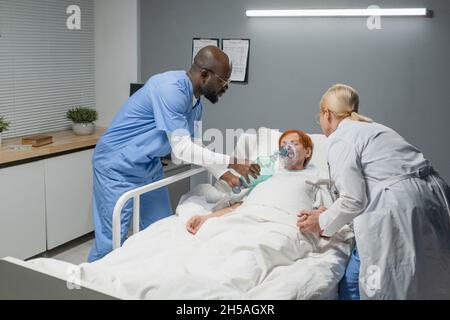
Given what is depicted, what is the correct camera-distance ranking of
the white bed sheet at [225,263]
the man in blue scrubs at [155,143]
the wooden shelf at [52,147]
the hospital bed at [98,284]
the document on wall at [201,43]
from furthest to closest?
the document on wall at [201,43] → the wooden shelf at [52,147] → the man in blue scrubs at [155,143] → the white bed sheet at [225,263] → the hospital bed at [98,284]

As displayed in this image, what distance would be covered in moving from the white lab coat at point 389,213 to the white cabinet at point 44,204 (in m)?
1.92

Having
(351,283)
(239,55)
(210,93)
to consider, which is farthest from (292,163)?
(239,55)

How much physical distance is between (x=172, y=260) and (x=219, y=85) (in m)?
0.95

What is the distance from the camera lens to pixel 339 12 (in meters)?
3.08

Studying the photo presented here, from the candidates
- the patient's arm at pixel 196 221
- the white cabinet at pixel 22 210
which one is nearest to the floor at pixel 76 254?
the white cabinet at pixel 22 210

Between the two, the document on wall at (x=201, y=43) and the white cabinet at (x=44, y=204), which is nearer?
the white cabinet at (x=44, y=204)

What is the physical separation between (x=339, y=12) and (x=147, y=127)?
129cm

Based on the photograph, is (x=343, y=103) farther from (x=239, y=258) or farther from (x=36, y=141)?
(x=36, y=141)

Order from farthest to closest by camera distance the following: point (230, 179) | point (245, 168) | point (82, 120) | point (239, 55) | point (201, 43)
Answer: point (82, 120), point (201, 43), point (239, 55), point (230, 179), point (245, 168)

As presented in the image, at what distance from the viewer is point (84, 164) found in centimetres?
360

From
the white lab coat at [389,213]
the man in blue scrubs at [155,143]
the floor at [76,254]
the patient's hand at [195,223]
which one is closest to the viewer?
the white lab coat at [389,213]

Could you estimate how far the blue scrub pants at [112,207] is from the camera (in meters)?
2.61

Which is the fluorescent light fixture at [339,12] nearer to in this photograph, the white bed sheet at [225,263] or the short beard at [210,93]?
the short beard at [210,93]
